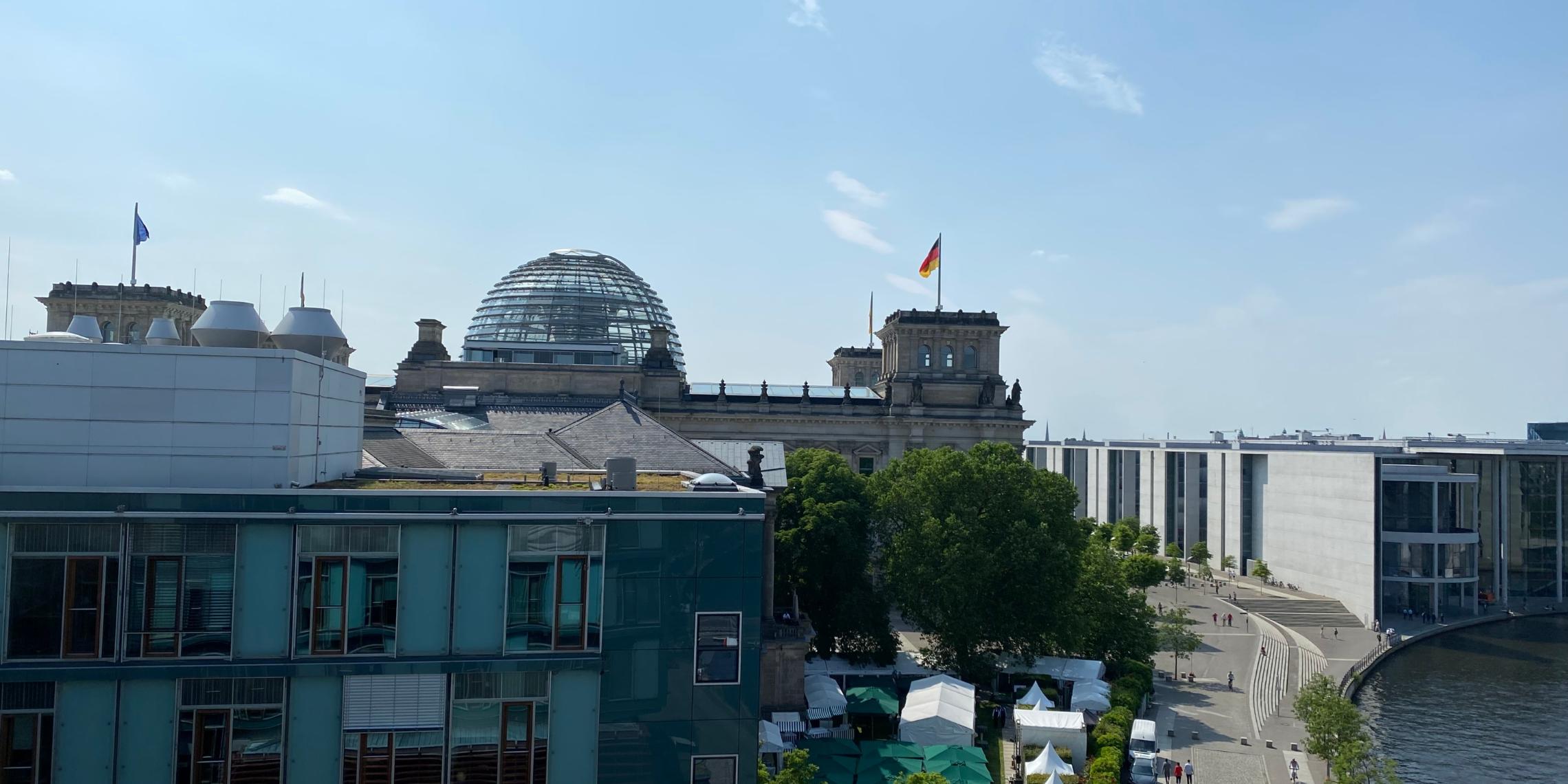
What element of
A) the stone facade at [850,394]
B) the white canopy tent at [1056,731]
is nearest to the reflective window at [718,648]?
the white canopy tent at [1056,731]

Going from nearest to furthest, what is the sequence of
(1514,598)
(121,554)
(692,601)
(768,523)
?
(121,554), (692,601), (768,523), (1514,598)

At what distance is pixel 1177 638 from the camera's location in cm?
5656

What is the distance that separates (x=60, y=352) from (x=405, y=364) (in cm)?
6967

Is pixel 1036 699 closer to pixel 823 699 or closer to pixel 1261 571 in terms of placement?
pixel 823 699

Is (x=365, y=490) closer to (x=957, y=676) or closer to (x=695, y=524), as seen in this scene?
(x=695, y=524)

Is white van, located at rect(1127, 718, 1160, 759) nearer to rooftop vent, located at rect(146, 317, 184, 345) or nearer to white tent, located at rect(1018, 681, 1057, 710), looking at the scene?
white tent, located at rect(1018, 681, 1057, 710)

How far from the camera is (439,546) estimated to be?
55.0 ft

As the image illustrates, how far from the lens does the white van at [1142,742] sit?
3906 cm

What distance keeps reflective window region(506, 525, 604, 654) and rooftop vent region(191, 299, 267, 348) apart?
7.10 m

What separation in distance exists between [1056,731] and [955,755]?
21.6ft

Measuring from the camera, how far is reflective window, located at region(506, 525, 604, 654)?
17.0 metres

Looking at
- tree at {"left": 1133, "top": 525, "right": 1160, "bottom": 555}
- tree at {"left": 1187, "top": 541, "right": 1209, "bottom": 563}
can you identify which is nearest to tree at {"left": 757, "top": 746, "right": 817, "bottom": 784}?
tree at {"left": 1133, "top": 525, "right": 1160, "bottom": 555}

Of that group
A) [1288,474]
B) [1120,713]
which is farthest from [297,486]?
[1288,474]

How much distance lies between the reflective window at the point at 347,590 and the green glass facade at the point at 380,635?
3 cm
